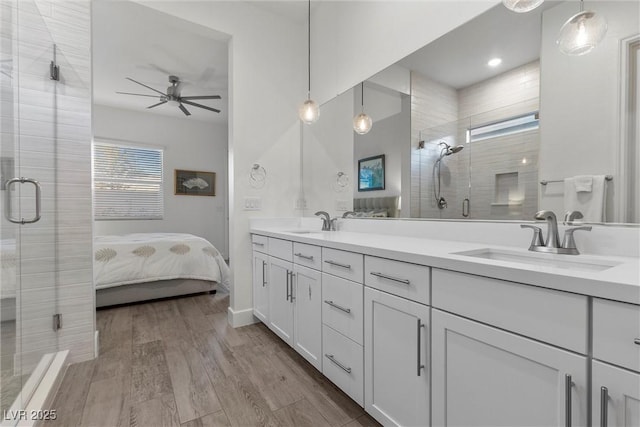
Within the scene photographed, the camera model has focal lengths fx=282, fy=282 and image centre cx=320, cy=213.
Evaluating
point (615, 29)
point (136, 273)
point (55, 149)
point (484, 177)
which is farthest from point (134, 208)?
point (615, 29)

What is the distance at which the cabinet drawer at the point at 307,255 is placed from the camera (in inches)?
63.2

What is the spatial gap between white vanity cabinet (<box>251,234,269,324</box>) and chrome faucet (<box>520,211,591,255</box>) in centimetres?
170

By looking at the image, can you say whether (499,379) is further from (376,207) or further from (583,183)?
(376,207)

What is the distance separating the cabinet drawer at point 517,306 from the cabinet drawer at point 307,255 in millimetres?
736

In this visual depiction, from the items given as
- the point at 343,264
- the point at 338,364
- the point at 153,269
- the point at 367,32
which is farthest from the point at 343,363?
the point at 153,269

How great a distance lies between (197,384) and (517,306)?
66.2 inches

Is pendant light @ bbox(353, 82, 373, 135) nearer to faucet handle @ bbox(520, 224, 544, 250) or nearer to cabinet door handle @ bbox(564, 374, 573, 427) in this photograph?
faucet handle @ bbox(520, 224, 544, 250)

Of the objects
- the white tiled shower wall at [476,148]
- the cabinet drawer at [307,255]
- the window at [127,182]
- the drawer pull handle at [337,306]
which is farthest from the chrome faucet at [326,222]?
the window at [127,182]

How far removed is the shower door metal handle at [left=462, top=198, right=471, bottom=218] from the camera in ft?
4.88

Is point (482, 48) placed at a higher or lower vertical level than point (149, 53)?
lower

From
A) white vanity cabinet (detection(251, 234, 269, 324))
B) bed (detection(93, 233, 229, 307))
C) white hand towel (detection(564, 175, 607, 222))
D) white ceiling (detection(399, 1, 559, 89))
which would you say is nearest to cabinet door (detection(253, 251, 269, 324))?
white vanity cabinet (detection(251, 234, 269, 324))

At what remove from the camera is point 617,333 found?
613 mm

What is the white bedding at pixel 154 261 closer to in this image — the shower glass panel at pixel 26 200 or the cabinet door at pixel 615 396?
the shower glass panel at pixel 26 200

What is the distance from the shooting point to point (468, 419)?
2.96 ft
